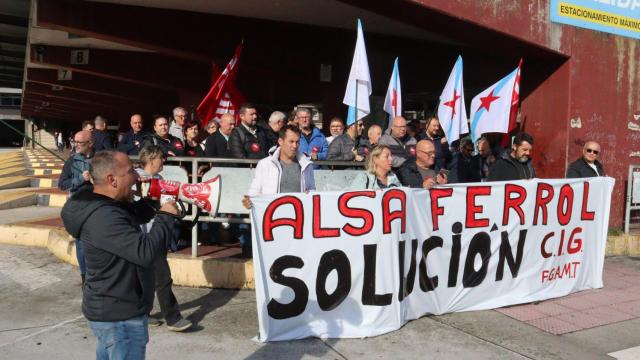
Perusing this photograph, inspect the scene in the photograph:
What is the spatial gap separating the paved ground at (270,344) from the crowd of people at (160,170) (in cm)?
37

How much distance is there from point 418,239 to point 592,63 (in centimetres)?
509

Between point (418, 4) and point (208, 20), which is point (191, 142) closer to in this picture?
point (418, 4)

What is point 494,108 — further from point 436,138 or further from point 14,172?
point 14,172

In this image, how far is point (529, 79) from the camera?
866 cm

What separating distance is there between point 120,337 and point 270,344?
6.56ft

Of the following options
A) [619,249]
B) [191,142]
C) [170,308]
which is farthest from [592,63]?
[170,308]

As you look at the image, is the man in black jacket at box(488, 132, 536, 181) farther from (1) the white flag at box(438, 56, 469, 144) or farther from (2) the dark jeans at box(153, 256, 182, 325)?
(2) the dark jeans at box(153, 256, 182, 325)

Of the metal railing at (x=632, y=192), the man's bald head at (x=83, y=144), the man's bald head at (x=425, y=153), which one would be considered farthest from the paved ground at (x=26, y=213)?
the metal railing at (x=632, y=192)

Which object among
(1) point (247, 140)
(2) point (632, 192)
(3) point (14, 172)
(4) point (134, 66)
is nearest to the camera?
(1) point (247, 140)

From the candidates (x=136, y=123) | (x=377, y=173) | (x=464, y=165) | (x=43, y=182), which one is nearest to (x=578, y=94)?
(x=464, y=165)

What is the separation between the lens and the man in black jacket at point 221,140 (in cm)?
679

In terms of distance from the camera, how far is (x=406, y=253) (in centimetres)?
498

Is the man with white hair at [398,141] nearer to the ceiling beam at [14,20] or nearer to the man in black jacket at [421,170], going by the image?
the man in black jacket at [421,170]

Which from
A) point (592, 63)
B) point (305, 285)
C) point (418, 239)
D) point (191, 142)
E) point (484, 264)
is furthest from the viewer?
point (592, 63)
